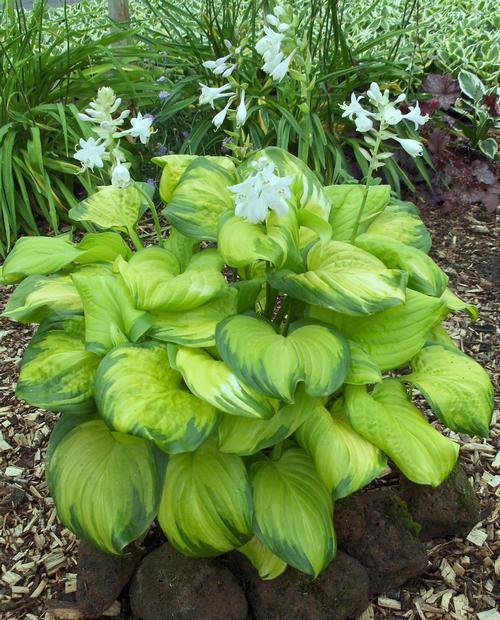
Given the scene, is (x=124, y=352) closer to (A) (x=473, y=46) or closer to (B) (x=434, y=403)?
(B) (x=434, y=403)

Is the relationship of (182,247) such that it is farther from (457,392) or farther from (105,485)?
(457,392)

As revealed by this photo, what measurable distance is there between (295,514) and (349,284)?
0.54 metres

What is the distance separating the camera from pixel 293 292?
5.21 feet

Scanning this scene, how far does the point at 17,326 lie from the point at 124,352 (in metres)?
1.69

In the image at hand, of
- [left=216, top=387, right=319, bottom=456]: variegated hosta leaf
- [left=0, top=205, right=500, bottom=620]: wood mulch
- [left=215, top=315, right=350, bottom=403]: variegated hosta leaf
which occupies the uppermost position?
[left=215, top=315, right=350, bottom=403]: variegated hosta leaf

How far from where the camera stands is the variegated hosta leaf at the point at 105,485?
1.54 m

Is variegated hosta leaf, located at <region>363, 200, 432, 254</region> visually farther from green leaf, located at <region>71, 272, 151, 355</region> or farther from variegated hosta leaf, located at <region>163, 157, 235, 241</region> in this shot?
green leaf, located at <region>71, 272, 151, 355</region>

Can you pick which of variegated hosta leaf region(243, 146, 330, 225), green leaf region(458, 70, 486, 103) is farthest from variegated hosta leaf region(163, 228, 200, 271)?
green leaf region(458, 70, 486, 103)

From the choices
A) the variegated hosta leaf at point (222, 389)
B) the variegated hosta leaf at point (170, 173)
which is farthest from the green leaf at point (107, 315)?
the variegated hosta leaf at point (170, 173)

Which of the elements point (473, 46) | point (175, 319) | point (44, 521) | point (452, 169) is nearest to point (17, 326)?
point (44, 521)

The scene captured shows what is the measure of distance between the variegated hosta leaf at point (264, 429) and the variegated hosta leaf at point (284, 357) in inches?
3.3

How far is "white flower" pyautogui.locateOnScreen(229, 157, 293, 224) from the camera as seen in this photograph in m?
1.45

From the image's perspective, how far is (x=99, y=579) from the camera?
69.1 inches

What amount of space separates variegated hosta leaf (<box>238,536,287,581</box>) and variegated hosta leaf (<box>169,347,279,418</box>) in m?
0.41
